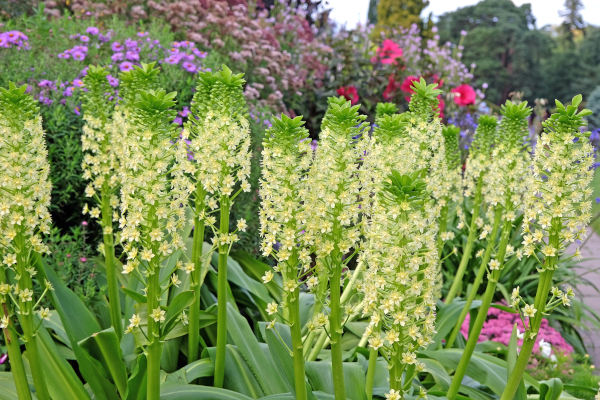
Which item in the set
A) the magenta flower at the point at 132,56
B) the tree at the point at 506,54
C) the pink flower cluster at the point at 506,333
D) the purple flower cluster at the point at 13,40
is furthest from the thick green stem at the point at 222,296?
the tree at the point at 506,54

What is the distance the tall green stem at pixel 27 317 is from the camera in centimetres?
243

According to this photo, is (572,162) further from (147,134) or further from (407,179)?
(147,134)

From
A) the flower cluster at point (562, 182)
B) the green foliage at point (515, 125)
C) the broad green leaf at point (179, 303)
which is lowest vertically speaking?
the broad green leaf at point (179, 303)

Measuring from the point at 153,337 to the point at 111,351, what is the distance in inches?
24.9

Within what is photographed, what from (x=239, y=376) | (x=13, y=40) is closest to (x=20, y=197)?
(x=239, y=376)

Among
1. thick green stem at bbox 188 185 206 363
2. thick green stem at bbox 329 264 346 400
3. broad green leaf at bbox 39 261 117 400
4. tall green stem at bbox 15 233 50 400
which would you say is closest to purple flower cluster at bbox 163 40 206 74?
broad green leaf at bbox 39 261 117 400

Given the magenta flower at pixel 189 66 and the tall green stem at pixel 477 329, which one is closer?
the tall green stem at pixel 477 329

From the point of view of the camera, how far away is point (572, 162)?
7.87ft

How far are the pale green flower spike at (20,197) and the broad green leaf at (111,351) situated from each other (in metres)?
0.33

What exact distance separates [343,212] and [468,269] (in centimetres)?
443

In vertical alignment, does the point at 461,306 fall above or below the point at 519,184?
below

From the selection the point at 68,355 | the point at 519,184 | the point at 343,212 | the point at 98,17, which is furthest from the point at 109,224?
the point at 98,17

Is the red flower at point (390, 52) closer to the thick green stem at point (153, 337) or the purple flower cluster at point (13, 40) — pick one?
the purple flower cluster at point (13, 40)

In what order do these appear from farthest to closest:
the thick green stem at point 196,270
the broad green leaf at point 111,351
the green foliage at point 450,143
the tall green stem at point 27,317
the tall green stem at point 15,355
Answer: the green foliage at point 450,143
the broad green leaf at point 111,351
the thick green stem at point 196,270
the tall green stem at point 15,355
the tall green stem at point 27,317
